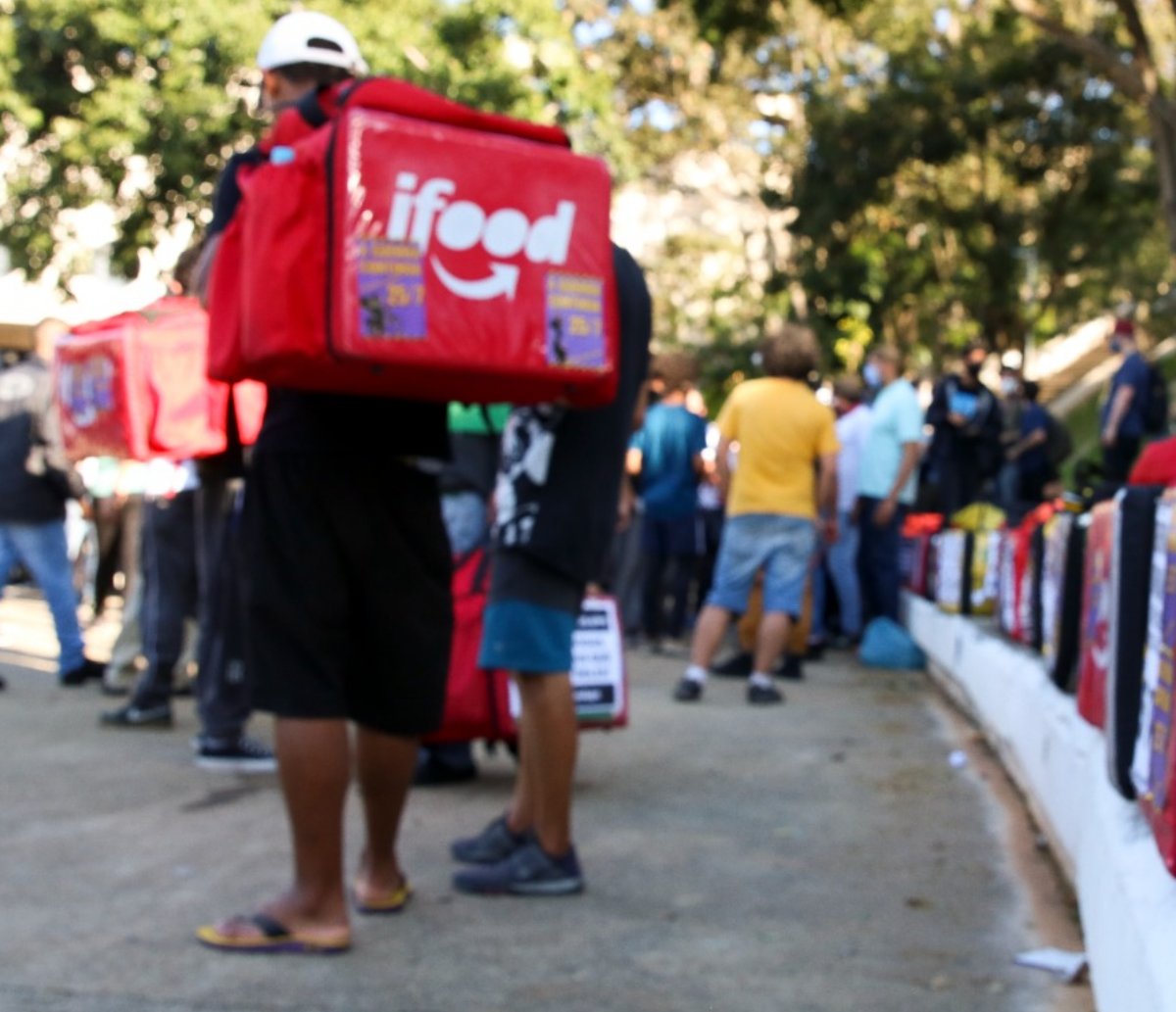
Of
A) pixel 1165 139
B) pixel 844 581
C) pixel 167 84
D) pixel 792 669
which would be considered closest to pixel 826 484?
pixel 792 669

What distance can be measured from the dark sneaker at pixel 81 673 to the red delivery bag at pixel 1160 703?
6.75m

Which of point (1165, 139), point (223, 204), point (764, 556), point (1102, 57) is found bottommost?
point (764, 556)

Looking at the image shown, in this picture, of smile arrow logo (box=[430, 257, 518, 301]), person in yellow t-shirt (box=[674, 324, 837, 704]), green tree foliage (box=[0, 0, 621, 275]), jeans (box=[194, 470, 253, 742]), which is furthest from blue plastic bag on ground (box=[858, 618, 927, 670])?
green tree foliage (box=[0, 0, 621, 275])

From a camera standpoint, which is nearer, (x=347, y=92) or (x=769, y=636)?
(x=347, y=92)

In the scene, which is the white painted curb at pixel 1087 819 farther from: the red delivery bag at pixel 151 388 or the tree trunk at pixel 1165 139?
the tree trunk at pixel 1165 139

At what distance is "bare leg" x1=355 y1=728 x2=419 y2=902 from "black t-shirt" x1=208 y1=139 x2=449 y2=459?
2.23ft

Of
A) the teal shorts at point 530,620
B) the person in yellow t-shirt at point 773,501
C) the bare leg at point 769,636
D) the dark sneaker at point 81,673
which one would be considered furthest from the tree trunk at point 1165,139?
the teal shorts at point 530,620

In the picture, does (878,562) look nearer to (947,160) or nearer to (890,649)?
(890,649)

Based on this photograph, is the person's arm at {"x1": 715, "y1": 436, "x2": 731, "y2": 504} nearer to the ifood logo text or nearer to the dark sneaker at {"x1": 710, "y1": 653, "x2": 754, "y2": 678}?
the dark sneaker at {"x1": 710, "y1": 653, "x2": 754, "y2": 678}

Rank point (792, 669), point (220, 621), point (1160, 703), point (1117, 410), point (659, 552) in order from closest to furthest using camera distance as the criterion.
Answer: point (1160, 703) → point (220, 621) → point (792, 669) → point (659, 552) → point (1117, 410)

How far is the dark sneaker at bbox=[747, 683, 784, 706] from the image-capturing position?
30.3 ft

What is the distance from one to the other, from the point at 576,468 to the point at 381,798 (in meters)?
1.02

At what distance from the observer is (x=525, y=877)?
16.3 feet

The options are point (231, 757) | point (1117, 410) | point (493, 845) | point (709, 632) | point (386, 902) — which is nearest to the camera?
point (386, 902)
